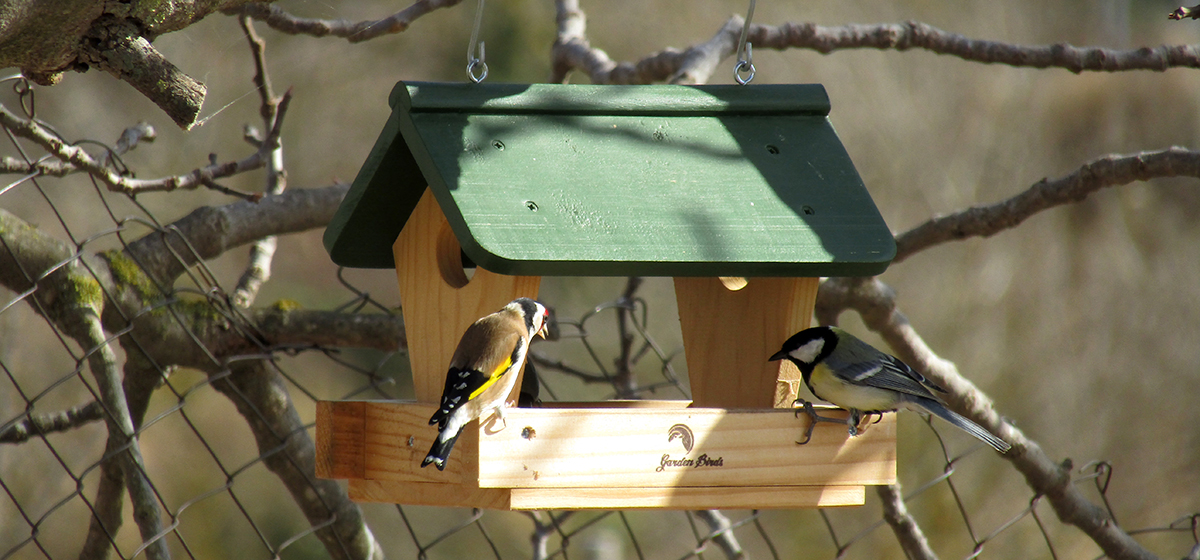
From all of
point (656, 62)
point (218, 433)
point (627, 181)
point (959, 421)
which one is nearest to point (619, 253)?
point (627, 181)

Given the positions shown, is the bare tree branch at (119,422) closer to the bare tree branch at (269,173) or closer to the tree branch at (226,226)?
the tree branch at (226,226)

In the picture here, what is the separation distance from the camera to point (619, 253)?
1.92 m

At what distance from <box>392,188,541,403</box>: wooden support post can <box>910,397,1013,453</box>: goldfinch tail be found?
890 millimetres

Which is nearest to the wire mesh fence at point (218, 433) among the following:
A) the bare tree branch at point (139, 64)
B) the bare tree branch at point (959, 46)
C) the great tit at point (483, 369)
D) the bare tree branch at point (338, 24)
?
the bare tree branch at point (338, 24)

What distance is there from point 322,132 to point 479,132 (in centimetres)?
660

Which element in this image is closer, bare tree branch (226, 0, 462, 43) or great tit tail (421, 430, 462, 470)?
great tit tail (421, 430, 462, 470)

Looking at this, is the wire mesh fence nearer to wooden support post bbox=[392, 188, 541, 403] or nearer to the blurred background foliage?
the blurred background foliage

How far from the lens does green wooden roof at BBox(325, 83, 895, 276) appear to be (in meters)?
1.94

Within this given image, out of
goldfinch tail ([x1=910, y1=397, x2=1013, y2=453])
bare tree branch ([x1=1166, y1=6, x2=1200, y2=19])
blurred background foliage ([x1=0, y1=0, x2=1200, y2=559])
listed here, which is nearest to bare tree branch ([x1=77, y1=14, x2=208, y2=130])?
goldfinch tail ([x1=910, y1=397, x2=1013, y2=453])

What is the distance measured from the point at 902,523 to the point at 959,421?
93cm

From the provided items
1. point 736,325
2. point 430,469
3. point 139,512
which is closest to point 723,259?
point 736,325

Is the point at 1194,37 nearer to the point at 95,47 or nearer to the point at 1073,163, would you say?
the point at 1073,163

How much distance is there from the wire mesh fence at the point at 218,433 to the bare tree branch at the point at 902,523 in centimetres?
1

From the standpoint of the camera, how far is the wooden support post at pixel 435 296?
2186 millimetres
